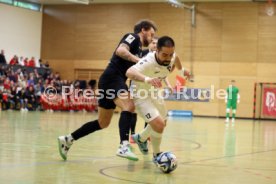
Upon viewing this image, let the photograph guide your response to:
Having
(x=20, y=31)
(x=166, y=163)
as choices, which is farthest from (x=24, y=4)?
(x=166, y=163)

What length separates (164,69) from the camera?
6984 mm

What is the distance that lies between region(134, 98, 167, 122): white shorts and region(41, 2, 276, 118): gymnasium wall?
26.1 m

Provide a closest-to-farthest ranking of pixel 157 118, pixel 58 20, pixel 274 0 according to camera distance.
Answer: pixel 157 118, pixel 274 0, pixel 58 20

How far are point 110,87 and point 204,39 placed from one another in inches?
1034

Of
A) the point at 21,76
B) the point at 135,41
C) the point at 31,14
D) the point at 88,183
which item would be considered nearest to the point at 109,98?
the point at 135,41

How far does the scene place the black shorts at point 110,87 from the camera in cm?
755

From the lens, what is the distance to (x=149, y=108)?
6957 mm

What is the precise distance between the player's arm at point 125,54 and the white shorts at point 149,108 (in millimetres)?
633

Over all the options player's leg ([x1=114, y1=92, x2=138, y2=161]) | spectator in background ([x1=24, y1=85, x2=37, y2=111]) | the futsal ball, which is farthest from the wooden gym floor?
spectator in background ([x1=24, y1=85, x2=37, y2=111])

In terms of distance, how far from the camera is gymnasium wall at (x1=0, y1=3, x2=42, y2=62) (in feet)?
109

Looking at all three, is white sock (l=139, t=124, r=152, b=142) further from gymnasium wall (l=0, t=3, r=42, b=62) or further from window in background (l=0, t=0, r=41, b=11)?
window in background (l=0, t=0, r=41, b=11)

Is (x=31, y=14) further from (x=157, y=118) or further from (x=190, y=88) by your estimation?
(x=157, y=118)

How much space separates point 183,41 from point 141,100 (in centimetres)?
2712

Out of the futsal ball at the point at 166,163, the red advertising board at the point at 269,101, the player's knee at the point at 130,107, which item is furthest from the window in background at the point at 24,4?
the futsal ball at the point at 166,163
